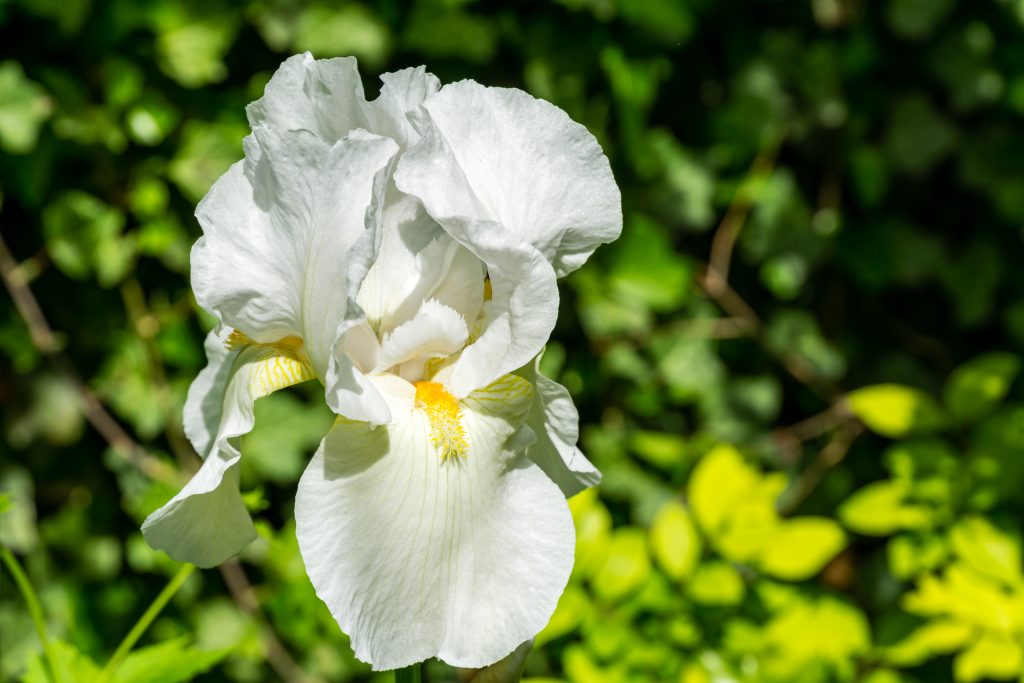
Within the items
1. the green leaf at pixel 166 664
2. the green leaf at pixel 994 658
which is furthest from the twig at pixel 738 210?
the green leaf at pixel 166 664

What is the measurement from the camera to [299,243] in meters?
0.64

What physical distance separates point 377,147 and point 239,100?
907mm

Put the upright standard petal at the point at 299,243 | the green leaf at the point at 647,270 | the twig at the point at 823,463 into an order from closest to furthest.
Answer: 1. the upright standard petal at the point at 299,243
2. the green leaf at the point at 647,270
3. the twig at the point at 823,463

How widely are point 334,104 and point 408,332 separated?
0.15 meters

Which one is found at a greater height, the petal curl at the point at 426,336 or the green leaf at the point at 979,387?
the petal curl at the point at 426,336

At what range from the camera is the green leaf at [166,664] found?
0.80 metres

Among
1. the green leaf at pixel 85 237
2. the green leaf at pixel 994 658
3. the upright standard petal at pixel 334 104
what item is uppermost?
the upright standard petal at pixel 334 104

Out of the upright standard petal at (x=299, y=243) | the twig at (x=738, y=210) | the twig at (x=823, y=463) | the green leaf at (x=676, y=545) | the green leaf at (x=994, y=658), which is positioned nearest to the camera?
the upright standard petal at (x=299, y=243)

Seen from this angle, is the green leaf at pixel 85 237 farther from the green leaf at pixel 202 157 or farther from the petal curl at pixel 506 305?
the petal curl at pixel 506 305

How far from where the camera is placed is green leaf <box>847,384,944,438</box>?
1533 mm

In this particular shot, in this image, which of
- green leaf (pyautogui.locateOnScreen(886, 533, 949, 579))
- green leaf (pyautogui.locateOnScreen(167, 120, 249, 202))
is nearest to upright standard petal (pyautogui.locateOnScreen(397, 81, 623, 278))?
green leaf (pyautogui.locateOnScreen(167, 120, 249, 202))

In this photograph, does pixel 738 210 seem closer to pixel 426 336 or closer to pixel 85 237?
pixel 85 237

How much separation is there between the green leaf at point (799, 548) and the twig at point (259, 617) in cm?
73

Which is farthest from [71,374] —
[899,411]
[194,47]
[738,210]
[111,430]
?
[899,411]
